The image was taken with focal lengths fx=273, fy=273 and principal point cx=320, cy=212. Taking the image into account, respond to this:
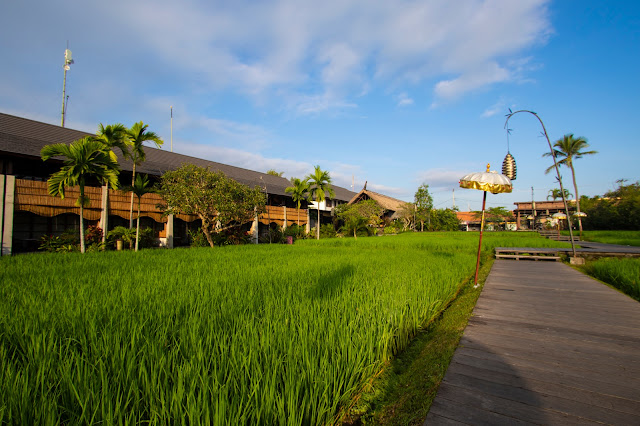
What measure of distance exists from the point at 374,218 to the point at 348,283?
2138cm

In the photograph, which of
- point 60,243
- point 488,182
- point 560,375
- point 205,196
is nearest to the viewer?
point 560,375

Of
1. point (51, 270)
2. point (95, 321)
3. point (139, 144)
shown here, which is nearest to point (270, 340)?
point (95, 321)

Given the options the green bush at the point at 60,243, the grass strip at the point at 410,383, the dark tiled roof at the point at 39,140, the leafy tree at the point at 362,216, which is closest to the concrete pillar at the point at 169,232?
the dark tiled roof at the point at 39,140

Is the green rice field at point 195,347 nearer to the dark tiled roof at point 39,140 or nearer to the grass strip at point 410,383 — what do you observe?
the grass strip at point 410,383

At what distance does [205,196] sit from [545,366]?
13.4 m

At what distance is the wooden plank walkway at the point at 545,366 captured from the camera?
175 cm

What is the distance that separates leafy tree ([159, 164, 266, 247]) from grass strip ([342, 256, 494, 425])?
39.6 feet

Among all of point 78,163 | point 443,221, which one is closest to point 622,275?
point 78,163

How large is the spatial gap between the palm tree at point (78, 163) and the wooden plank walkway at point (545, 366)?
12623 millimetres

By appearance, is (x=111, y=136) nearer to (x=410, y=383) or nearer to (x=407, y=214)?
(x=410, y=383)

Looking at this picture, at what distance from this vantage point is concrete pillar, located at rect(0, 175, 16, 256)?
390 inches

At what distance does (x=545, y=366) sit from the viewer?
7.68 ft

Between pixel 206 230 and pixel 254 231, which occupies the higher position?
pixel 206 230

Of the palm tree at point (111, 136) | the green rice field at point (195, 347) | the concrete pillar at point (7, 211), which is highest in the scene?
the palm tree at point (111, 136)
